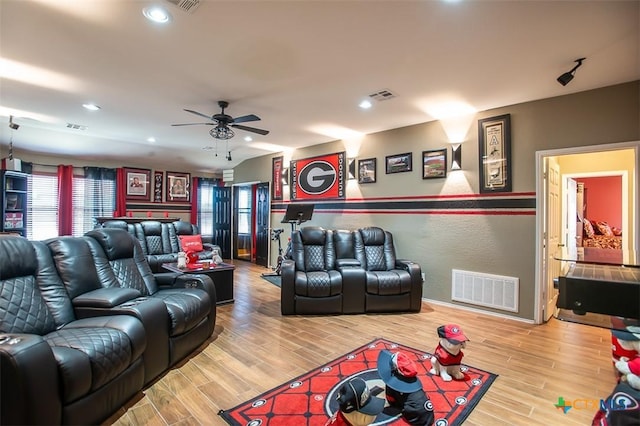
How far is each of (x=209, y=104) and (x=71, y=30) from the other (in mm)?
→ 1682

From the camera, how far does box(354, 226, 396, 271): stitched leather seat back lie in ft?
14.7

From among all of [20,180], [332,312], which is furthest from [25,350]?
[20,180]

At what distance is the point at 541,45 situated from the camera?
8.23 ft

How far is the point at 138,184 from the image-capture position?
7660 millimetres

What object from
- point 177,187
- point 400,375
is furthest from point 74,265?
point 177,187

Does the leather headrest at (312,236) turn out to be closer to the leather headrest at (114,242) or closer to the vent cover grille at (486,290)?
the vent cover grille at (486,290)

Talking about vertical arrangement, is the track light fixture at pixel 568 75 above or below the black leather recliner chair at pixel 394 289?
above

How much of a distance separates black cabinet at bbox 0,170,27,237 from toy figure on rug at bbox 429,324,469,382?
7102 mm

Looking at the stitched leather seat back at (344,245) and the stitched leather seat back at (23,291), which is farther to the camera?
the stitched leather seat back at (344,245)

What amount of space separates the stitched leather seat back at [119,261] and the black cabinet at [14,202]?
420cm

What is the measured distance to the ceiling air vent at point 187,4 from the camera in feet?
6.64

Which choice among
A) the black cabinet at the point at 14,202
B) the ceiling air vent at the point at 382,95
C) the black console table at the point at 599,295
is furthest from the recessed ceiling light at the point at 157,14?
the black cabinet at the point at 14,202

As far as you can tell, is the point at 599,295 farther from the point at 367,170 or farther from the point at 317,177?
the point at 317,177

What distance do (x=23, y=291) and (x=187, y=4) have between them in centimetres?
223
